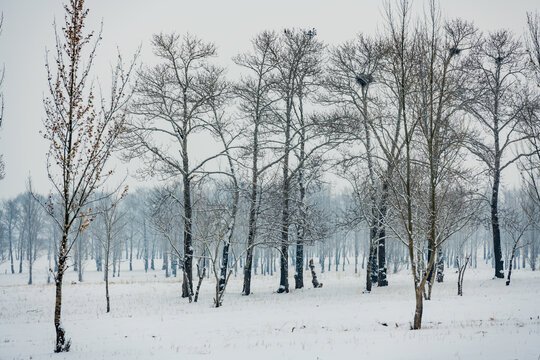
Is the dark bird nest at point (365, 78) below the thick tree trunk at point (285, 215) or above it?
above

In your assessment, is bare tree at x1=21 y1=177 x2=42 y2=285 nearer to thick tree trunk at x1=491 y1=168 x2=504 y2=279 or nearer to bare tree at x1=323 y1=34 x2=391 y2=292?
bare tree at x1=323 y1=34 x2=391 y2=292

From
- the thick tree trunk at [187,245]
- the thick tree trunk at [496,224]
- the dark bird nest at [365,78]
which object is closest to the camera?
the thick tree trunk at [187,245]

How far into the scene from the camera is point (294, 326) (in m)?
9.59

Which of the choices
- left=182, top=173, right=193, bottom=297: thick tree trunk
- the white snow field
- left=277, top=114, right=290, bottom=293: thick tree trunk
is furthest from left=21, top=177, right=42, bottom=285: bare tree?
left=277, top=114, right=290, bottom=293: thick tree trunk

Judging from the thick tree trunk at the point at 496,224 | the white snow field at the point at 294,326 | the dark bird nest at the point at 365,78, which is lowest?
the white snow field at the point at 294,326

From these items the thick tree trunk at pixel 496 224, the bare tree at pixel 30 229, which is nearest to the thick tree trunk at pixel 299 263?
the thick tree trunk at pixel 496 224

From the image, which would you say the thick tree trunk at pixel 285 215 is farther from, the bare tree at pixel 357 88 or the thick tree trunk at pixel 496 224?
the thick tree trunk at pixel 496 224

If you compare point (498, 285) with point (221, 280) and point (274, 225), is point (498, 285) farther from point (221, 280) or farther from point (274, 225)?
point (221, 280)

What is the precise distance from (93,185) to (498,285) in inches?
668

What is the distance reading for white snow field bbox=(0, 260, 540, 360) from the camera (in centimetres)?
624

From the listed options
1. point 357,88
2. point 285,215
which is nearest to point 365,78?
point 357,88

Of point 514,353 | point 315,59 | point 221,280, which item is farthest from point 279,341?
point 315,59

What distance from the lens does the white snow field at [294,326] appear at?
6238 mm

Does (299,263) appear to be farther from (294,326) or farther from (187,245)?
(294,326)
